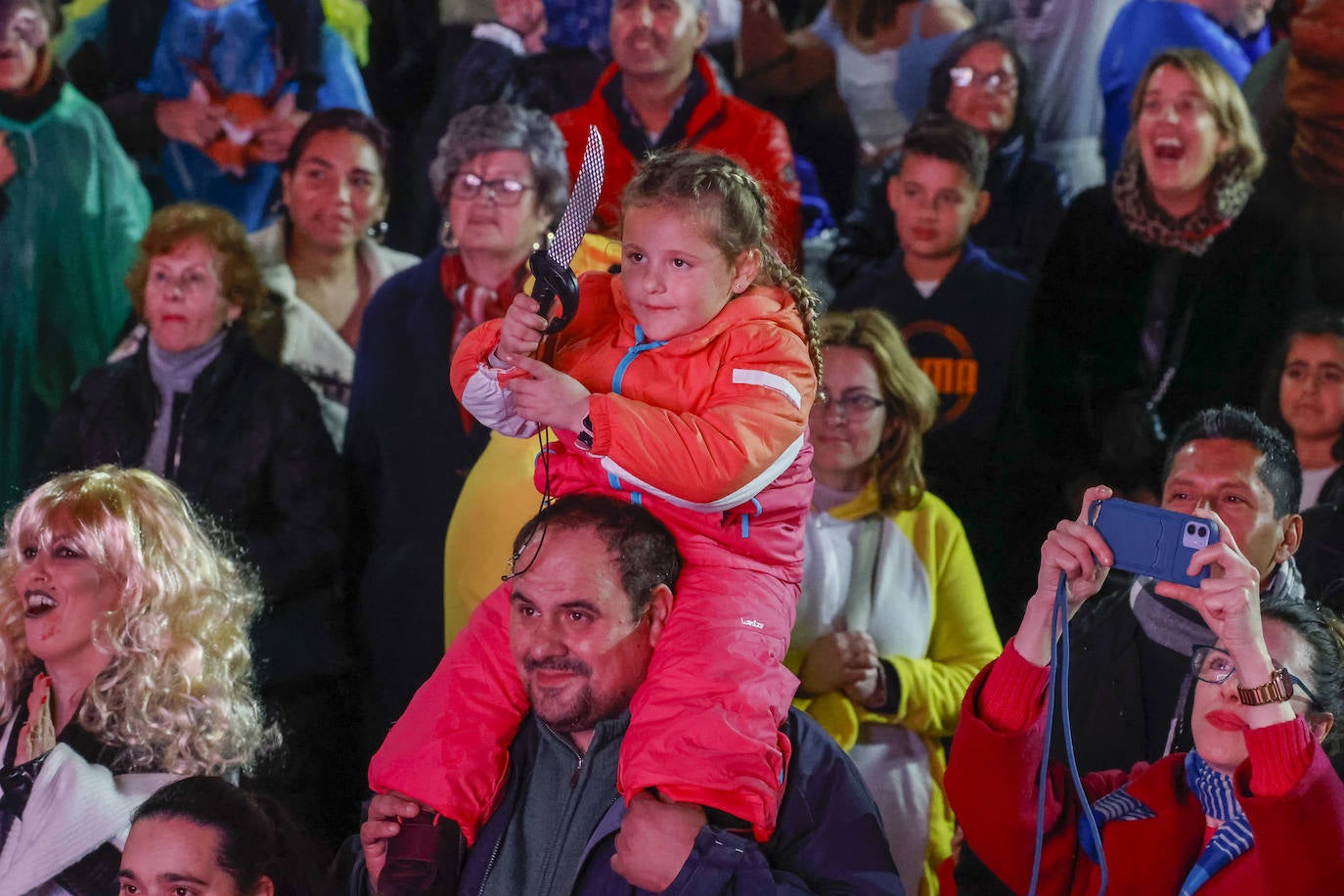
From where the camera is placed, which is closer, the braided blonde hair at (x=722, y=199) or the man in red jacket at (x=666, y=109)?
the braided blonde hair at (x=722, y=199)

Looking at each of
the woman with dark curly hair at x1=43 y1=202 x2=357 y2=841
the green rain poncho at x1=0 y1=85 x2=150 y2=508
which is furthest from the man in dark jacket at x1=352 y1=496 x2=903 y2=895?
the green rain poncho at x1=0 y1=85 x2=150 y2=508

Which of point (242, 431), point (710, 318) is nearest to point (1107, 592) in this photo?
point (710, 318)

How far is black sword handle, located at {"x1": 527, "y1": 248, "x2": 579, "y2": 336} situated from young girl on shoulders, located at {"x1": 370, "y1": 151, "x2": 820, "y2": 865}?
0.02 meters

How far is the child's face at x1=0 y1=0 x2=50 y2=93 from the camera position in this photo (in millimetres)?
3934

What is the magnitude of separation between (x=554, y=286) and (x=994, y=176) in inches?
68.5

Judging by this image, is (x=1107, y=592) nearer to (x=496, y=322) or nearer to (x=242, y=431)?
(x=496, y=322)

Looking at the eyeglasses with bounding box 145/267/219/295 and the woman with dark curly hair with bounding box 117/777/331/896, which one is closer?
the woman with dark curly hair with bounding box 117/777/331/896

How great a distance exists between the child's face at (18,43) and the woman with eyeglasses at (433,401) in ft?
3.98

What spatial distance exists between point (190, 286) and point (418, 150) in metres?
0.68

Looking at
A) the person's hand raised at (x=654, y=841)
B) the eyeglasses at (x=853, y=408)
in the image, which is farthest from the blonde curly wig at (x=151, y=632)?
the eyeglasses at (x=853, y=408)

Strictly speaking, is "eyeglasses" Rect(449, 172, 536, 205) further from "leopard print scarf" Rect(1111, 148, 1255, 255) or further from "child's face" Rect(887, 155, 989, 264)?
"leopard print scarf" Rect(1111, 148, 1255, 255)

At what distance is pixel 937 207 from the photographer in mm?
3506

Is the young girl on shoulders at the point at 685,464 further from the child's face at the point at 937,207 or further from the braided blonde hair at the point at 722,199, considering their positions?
the child's face at the point at 937,207

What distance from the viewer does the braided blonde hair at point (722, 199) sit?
213cm
